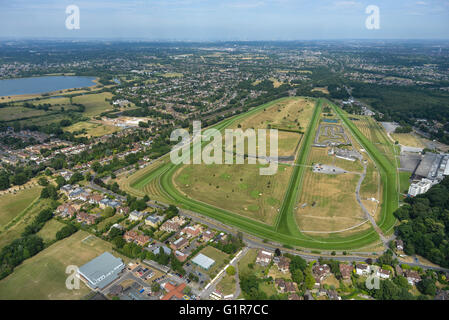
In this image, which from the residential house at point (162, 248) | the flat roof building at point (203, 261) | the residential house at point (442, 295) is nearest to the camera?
the residential house at point (442, 295)

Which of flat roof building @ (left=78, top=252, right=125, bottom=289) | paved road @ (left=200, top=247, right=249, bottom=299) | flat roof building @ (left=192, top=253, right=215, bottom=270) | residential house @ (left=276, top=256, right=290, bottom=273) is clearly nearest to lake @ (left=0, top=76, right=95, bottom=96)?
flat roof building @ (left=78, top=252, right=125, bottom=289)

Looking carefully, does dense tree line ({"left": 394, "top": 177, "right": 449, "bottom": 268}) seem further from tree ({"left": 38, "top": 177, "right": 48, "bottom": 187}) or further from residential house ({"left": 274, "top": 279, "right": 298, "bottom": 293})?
tree ({"left": 38, "top": 177, "right": 48, "bottom": 187})

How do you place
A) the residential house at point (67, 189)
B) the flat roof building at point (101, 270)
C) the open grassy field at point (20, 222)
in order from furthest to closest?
the residential house at point (67, 189) < the open grassy field at point (20, 222) < the flat roof building at point (101, 270)

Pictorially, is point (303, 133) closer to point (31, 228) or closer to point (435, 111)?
point (435, 111)

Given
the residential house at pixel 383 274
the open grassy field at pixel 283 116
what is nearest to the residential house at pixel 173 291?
the residential house at pixel 383 274

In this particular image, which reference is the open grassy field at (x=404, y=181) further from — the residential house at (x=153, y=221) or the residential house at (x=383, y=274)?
the residential house at (x=153, y=221)

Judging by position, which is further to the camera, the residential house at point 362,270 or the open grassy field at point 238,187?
the open grassy field at point 238,187

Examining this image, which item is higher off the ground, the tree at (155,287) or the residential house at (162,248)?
the residential house at (162,248)

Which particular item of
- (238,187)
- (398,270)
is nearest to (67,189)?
(238,187)

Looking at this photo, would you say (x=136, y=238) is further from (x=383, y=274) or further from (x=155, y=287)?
(x=383, y=274)
